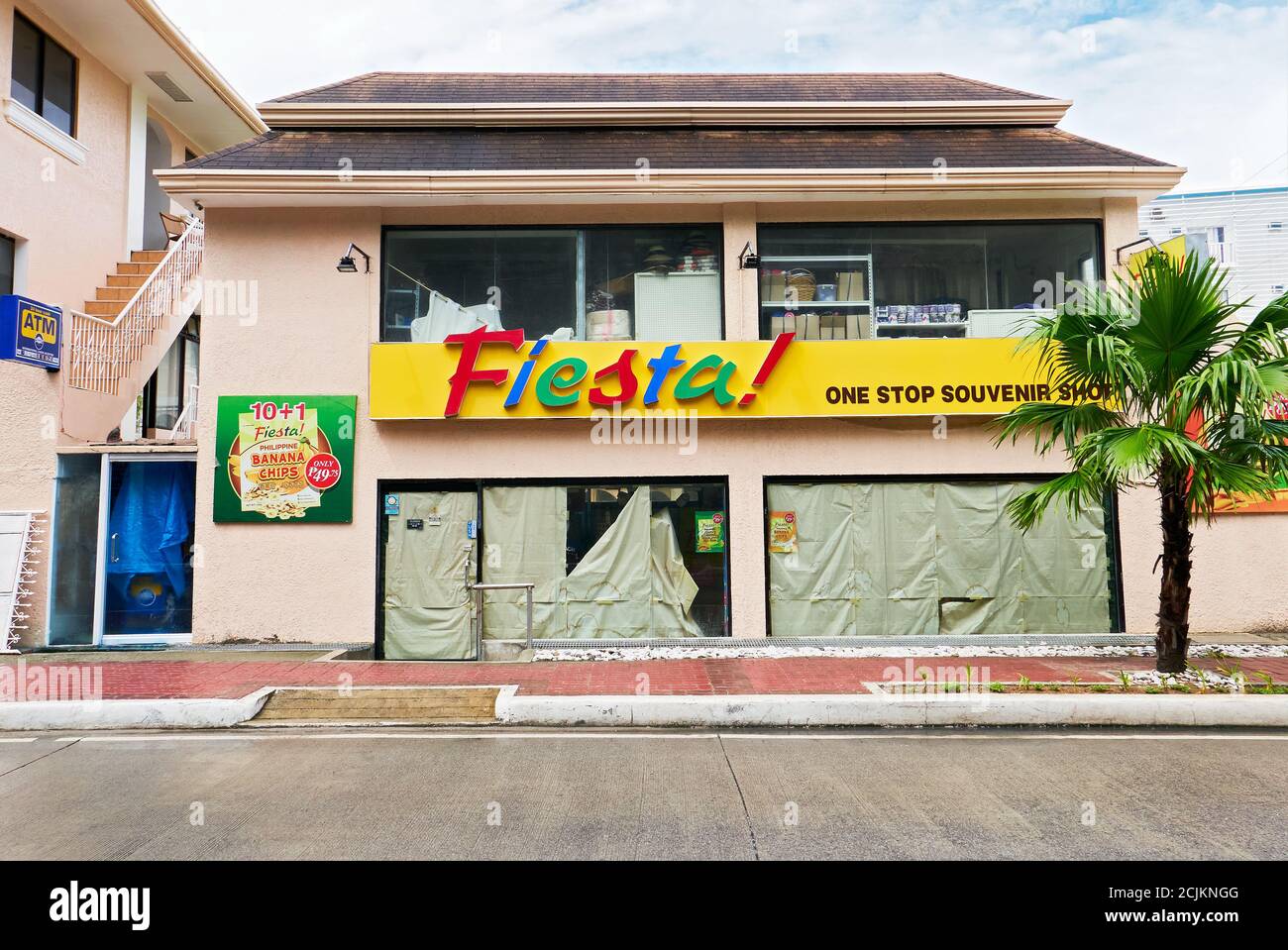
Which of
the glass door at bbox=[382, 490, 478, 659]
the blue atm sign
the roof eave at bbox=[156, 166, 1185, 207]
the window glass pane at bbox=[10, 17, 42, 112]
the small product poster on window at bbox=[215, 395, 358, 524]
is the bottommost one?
the glass door at bbox=[382, 490, 478, 659]

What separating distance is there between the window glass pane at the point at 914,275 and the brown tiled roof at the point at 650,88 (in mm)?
2437

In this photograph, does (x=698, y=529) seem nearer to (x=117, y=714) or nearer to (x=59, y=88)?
(x=117, y=714)

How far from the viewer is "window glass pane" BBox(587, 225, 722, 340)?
1153 cm

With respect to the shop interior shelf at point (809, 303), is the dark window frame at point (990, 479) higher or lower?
lower

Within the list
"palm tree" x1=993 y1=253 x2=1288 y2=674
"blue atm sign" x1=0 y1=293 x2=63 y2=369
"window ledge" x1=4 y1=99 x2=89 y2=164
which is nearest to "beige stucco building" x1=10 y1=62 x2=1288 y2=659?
"blue atm sign" x1=0 y1=293 x2=63 y2=369

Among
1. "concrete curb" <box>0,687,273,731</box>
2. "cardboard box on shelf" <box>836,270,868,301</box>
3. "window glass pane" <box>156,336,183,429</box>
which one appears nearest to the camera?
"concrete curb" <box>0,687,273,731</box>

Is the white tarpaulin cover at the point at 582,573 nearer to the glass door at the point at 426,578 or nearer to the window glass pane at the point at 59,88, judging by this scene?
the glass door at the point at 426,578

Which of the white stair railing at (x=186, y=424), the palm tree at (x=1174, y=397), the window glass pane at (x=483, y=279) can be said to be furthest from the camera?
the white stair railing at (x=186, y=424)

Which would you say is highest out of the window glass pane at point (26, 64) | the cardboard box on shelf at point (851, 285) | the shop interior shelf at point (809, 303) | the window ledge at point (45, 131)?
the window glass pane at point (26, 64)

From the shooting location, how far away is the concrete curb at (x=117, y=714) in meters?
7.64

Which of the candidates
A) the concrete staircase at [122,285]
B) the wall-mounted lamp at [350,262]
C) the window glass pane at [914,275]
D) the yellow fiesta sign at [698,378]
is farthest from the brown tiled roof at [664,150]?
the concrete staircase at [122,285]

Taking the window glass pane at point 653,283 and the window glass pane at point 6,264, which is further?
the window glass pane at point 6,264

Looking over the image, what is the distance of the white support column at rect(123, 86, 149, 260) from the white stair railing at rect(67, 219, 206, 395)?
104 inches

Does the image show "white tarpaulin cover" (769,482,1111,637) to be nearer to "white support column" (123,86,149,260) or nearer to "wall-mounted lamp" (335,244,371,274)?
"wall-mounted lamp" (335,244,371,274)
